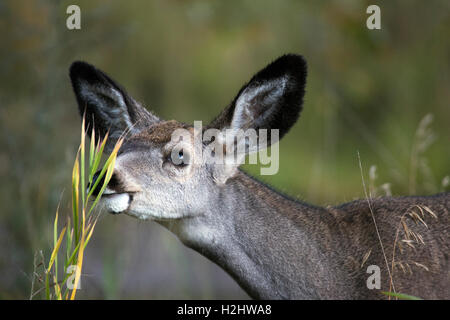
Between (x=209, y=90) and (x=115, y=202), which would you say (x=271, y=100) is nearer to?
(x=115, y=202)

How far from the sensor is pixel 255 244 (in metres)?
5.34

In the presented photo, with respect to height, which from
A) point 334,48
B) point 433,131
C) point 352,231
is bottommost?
point 352,231

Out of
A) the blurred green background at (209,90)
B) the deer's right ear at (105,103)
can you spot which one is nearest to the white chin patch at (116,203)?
the deer's right ear at (105,103)

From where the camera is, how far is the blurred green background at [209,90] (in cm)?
838

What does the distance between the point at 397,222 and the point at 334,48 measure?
6824 mm

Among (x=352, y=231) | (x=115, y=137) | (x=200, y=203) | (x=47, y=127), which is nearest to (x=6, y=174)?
(x=47, y=127)

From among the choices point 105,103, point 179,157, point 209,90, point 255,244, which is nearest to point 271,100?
point 179,157

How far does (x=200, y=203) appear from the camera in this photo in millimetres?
5336

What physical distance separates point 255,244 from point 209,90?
6726 mm

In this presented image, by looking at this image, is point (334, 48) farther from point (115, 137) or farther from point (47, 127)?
point (115, 137)

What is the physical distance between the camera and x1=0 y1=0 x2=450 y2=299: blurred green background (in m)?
8.38

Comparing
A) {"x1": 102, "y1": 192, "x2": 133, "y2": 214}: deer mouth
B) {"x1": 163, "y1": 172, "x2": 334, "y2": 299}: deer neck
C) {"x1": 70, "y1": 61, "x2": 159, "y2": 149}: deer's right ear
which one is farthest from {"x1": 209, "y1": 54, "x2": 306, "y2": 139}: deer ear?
{"x1": 102, "y1": 192, "x2": 133, "y2": 214}: deer mouth

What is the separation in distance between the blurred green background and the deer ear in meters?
2.85

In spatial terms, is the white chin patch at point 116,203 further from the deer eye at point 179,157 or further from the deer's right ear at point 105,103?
the deer's right ear at point 105,103
